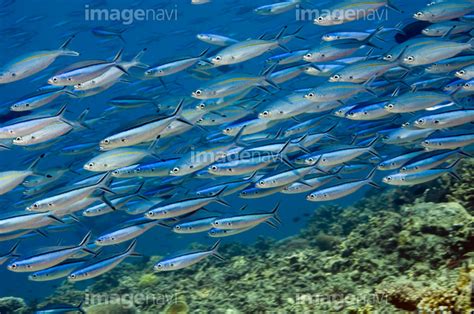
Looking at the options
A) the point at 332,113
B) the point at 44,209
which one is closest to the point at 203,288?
the point at 44,209

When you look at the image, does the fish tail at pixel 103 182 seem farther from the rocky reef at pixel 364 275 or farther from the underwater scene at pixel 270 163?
the rocky reef at pixel 364 275

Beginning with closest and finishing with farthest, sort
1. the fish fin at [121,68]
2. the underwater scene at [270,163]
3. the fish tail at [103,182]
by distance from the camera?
the underwater scene at [270,163] < the fish tail at [103,182] < the fish fin at [121,68]

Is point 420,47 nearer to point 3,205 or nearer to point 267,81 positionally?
point 267,81

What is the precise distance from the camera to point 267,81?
6.50m

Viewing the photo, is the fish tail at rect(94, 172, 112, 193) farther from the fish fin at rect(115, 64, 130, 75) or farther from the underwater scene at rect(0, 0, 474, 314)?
the fish fin at rect(115, 64, 130, 75)

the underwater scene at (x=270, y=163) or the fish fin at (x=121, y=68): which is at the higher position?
the fish fin at (x=121, y=68)

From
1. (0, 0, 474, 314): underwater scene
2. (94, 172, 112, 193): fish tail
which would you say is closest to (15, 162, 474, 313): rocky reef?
(0, 0, 474, 314): underwater scene

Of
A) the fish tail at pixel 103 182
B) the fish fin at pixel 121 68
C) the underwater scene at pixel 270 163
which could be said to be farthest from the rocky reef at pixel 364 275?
the fish fin at pixel 121 68

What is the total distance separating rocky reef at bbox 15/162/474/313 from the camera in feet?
13.1

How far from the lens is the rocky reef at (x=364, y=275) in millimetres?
3979

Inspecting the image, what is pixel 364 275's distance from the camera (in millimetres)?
5535

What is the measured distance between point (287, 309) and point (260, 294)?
0.82m

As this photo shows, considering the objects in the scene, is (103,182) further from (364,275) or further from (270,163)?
(364,275)

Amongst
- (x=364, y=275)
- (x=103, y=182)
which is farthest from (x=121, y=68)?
(x=364, y=275)
